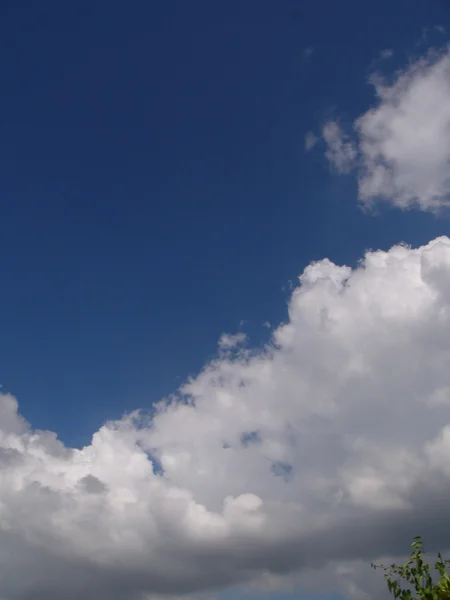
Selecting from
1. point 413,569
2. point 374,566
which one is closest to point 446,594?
point 413,569

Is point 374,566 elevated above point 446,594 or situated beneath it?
elevated above

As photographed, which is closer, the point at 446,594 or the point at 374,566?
the point at 446,594

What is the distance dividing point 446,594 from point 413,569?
3.16m

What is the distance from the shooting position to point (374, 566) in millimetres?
52219

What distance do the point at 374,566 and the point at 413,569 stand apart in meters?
3.91

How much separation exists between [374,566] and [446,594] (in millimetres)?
6823

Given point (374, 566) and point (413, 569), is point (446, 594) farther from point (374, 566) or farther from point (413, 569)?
point (374, 566)

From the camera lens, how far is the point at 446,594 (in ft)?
154

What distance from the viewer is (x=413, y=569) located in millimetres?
49344
